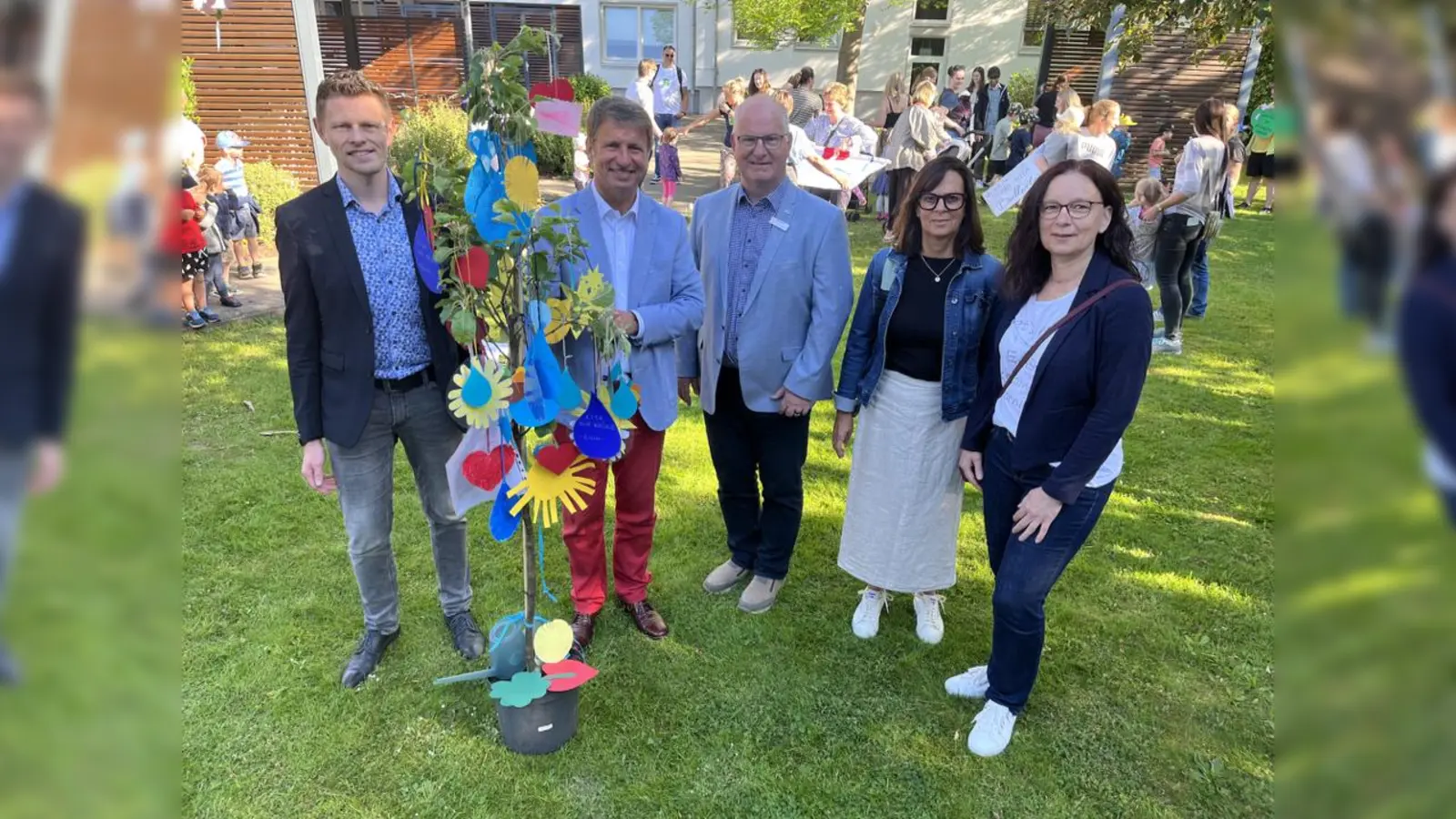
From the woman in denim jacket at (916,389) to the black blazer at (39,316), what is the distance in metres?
2.48

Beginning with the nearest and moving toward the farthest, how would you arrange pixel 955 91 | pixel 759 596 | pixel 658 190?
pixel 759 596, pixel 658 190, pixel 955 91

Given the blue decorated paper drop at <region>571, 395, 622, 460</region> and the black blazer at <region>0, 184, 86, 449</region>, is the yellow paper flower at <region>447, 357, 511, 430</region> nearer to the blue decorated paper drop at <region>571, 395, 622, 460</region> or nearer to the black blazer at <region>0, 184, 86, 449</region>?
the blue decorated paper drop at <region>571, 395, 622, 460</region>

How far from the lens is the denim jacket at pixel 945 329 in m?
2.62

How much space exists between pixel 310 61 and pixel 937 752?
9.52 m

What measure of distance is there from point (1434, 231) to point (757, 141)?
2.59 meters

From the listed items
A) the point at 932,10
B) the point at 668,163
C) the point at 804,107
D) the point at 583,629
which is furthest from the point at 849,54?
the point at 583,629

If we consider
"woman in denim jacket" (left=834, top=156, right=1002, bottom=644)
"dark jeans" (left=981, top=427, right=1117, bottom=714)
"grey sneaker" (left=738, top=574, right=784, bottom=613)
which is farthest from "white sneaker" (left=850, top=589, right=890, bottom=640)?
"dark jeans" (left=981, top=427, right=1117, bottom=714)

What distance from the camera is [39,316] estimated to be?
1.05ft

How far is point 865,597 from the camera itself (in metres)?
3.19

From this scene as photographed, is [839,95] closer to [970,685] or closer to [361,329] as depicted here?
[970,685]

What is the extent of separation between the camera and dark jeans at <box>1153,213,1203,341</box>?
19.2ft

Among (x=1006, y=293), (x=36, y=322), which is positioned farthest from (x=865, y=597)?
(x=36, y=322)

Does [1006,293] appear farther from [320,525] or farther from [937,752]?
[320,525]

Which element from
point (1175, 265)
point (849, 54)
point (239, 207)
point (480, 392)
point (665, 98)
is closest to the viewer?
point (480, 392)
